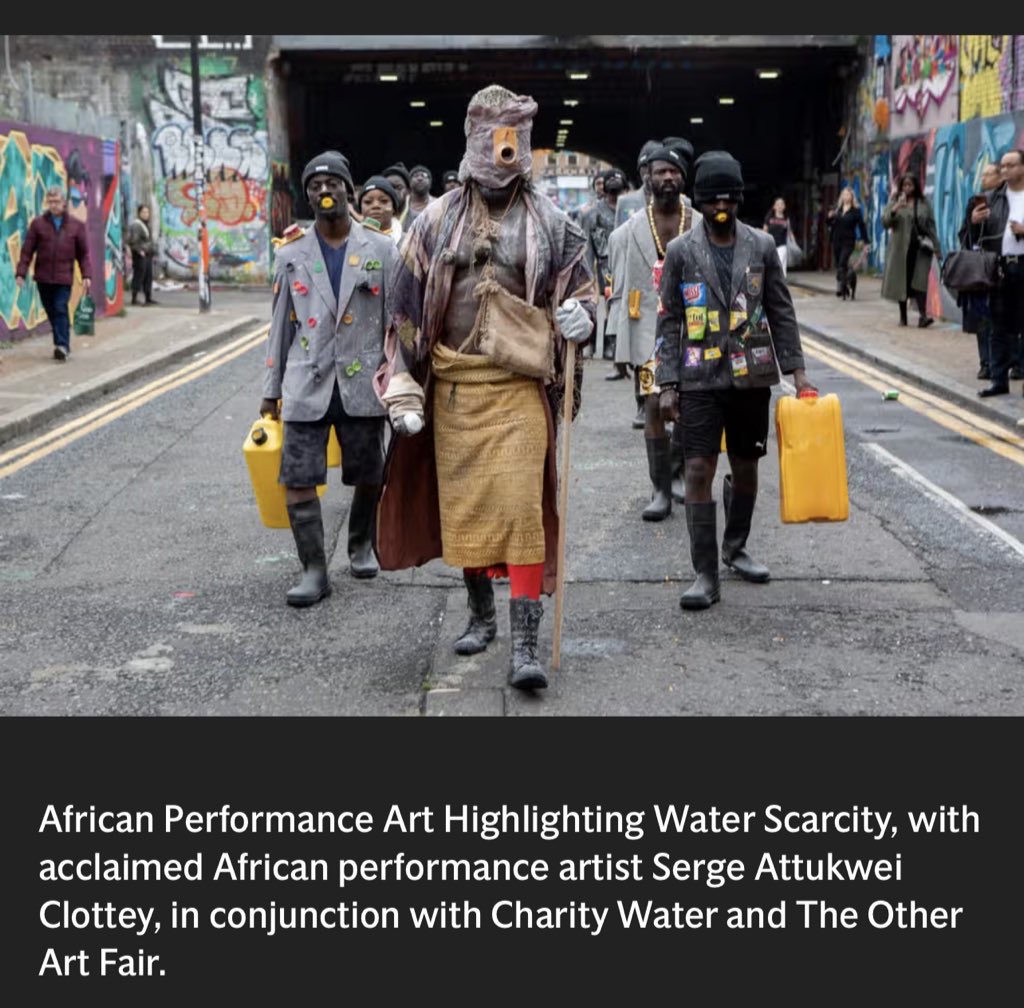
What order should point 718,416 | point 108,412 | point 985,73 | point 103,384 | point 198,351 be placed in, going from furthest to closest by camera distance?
point 985,73
point 198,351
point 103,384
point 108,412
point 718,416

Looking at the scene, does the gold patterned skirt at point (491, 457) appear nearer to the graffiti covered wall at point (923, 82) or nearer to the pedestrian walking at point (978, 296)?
the pedestrian walking at point (978, 296)

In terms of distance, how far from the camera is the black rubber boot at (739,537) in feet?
22.0

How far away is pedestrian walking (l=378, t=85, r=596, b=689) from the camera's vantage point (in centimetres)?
502

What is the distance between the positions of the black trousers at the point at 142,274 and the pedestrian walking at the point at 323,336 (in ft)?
64.8

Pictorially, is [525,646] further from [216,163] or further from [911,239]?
[216,163]

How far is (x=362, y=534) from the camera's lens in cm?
700

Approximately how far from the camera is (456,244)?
16.6ft

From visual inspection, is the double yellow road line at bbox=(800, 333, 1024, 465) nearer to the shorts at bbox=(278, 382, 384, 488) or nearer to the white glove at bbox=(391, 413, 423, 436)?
the shorts at bbox=(278, 382, 384, 488)

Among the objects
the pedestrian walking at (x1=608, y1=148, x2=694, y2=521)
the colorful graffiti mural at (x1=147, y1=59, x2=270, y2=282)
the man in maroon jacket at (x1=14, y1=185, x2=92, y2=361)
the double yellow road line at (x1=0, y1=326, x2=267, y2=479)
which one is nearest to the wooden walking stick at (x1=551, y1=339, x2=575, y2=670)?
the pedestrian walking at (x1=608, y1=148, x2=694, y2=521)

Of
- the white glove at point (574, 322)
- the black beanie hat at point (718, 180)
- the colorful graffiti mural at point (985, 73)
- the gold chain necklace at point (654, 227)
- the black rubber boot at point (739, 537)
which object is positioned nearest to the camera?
the white glove at point (574, 322)

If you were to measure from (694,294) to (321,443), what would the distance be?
171 cm

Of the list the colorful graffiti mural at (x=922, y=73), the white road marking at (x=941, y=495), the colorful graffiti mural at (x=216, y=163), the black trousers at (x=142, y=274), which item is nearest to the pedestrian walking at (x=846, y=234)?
the colorful graffiti mural at (x=922, y=73)

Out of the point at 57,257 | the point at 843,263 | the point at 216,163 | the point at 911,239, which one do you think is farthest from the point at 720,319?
the point at 216,163

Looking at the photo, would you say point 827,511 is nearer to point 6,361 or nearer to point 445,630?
point 445,630
